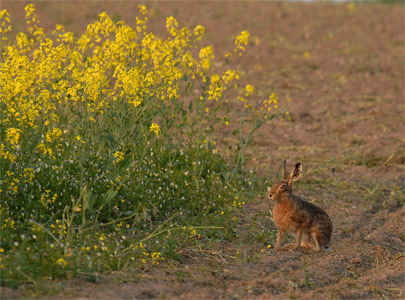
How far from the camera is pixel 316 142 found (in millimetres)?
10188

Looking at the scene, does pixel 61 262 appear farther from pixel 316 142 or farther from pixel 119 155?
pixel 316 142

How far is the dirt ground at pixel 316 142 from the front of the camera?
536 centimetres

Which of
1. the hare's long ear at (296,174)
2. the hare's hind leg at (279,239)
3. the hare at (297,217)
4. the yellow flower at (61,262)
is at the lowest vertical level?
the hare's hind leg at (279,239)

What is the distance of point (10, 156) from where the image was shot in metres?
5.68

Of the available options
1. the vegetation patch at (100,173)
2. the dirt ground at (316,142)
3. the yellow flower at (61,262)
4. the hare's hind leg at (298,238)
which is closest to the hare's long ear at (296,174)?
the hare's hind leg at (298,238)

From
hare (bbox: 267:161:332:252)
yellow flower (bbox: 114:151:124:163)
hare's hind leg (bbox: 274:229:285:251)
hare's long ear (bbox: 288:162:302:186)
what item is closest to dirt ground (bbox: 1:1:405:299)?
hare's hind leg (bbox: 274:229:285:251)

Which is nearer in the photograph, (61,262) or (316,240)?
(61,262)

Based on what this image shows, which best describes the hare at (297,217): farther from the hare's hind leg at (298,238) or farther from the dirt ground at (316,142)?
the dirt ground at (316,142)

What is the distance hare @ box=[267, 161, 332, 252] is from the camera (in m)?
6.07

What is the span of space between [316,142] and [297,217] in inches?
168

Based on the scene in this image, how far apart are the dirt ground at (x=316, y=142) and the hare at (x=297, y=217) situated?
0.17 meters

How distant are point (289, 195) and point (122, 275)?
1717mm

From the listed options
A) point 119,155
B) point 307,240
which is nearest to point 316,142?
point 307,240

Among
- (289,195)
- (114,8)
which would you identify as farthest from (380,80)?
(289,195)
